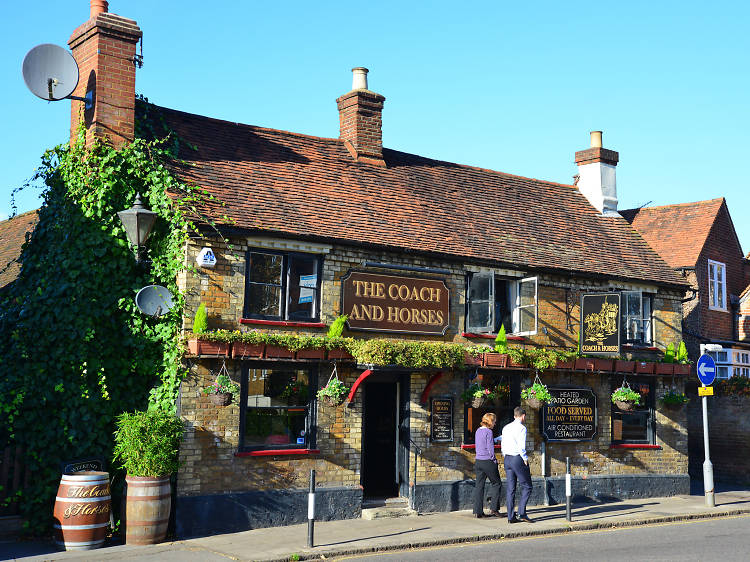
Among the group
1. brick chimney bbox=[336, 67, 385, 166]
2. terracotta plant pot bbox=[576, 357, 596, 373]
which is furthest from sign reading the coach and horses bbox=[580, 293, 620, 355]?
brick chimney bbox=[336, 67, 385, 166]

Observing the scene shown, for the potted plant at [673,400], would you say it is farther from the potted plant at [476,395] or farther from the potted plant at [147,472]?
the potted plant at [147,472]

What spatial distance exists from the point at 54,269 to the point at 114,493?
3.80 meters

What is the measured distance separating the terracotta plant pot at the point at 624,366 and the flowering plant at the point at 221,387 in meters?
8.77

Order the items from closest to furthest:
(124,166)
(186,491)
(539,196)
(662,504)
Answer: (186,491)
(124,166)
(662,504)
(539,196)

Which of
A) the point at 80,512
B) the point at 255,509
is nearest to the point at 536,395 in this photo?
the point at 255,509

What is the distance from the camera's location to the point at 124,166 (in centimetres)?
1359

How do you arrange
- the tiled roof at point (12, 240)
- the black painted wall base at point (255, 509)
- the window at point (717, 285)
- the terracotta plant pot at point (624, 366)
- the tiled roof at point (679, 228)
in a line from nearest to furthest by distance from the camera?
the black painted wall base at point (255, 509) → the terracotta plant pot at point (624, 366) → the tiled roof at point (12, 240) → the tiled roof at point (679, 228) → the window at point (717, 285)

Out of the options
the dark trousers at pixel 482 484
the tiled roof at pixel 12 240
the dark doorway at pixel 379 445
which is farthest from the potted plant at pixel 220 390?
the tiled roof at pixel 12 240

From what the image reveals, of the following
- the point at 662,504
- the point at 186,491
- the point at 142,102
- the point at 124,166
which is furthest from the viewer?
the point at 662,504

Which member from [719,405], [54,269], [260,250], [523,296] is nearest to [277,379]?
[260,250]

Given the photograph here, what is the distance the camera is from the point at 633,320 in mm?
18359

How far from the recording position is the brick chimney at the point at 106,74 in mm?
13711

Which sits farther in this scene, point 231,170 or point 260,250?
point 231,170

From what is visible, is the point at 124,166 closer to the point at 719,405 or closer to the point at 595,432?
the point at 595,432
